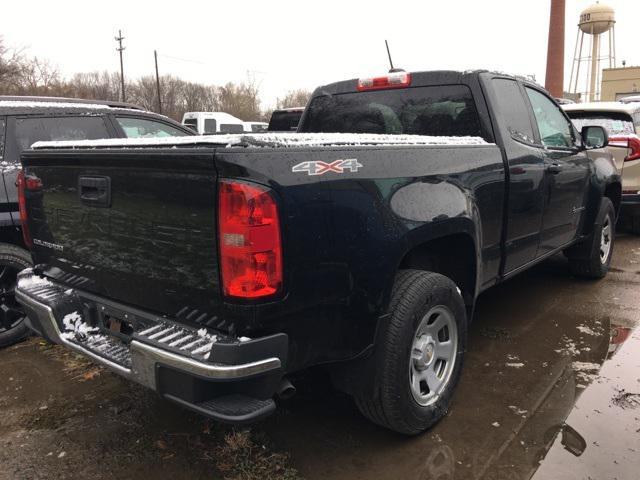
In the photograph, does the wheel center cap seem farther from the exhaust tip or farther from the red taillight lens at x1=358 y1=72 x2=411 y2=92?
the red taillight lens at x1=358 y1=72 x2=411 y2=92

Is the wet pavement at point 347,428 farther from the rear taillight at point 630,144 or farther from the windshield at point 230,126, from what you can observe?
the windshield at point 230,126

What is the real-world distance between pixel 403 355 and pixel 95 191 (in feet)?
5.35

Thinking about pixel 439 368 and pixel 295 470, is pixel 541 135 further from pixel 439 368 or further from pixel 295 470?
pixel 295 470

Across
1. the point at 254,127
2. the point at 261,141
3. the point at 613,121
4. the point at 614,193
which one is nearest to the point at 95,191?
the point at 261,141

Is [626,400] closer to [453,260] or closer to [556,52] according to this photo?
[453,260]

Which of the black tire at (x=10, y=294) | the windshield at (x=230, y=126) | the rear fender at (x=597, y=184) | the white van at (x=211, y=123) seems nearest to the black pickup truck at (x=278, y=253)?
the black tire at (x=10, y=294)

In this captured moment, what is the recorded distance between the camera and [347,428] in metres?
2.92

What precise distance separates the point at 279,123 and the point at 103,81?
49729 millimetres

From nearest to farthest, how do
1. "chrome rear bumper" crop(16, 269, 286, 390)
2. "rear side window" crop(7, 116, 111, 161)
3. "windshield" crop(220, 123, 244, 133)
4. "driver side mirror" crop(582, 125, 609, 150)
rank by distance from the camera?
→ "chrome rear bumper" crop(16, 269, 286, 390), "rear side window" crop(7, 116, 111, 161), "driver side mirror" crop(582, 125, 609, 150), "windshield" crop(220, 123, 244, 133)

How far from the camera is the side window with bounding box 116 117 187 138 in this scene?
16.1 feet

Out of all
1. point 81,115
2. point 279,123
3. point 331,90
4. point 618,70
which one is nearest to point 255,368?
point 331,90

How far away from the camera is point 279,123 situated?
13.1 metres

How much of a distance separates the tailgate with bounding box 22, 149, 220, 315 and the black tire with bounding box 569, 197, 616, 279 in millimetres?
4440

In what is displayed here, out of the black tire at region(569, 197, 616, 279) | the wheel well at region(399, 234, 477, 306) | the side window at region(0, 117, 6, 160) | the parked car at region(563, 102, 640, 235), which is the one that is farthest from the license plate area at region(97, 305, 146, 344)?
the parked car at region(563, 102, 640, 235)
